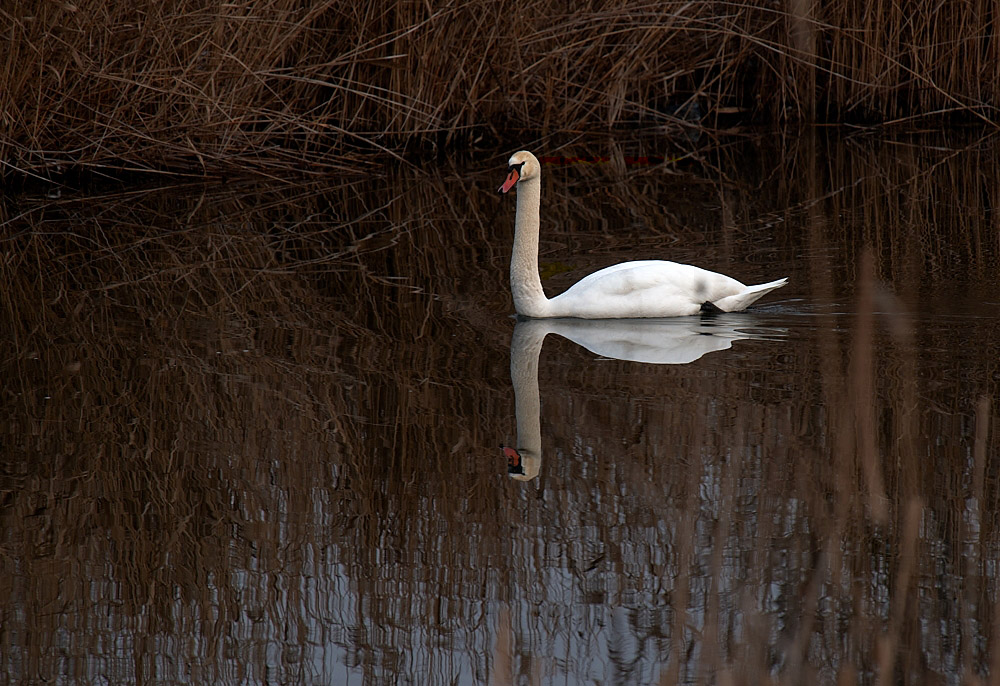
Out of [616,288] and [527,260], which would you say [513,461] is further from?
[527,260]

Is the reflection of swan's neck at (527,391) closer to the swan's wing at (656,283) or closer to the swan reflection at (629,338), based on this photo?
the swan reflection at (629,338)

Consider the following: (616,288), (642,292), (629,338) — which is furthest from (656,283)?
(629,338)

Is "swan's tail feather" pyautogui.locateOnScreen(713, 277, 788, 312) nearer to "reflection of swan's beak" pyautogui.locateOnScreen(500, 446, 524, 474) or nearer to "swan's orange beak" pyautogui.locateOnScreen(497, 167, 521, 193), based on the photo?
"swan's orange beak" pyautogui.locateOnScreen(497, 167, 521, 193)

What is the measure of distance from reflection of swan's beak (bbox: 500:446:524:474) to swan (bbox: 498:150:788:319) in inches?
69.3

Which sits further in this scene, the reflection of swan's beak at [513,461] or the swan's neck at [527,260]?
the swan's neck at [527,260]

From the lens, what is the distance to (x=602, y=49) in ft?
38.1

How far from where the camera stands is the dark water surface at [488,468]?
3.31 m

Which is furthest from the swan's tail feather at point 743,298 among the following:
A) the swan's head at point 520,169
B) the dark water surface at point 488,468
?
the swan's head at point 520,169

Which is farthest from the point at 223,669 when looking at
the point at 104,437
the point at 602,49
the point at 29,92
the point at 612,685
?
the point at 602,49

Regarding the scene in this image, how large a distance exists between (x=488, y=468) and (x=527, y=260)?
208 cm

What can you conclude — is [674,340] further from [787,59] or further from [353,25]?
[787,59]

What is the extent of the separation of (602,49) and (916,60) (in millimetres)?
2573

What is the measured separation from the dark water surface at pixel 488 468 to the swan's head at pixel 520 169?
62 cm

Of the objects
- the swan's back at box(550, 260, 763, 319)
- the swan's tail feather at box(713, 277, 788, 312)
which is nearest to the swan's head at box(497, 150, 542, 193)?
the swan's back at box(550, 260, 763, 319)
